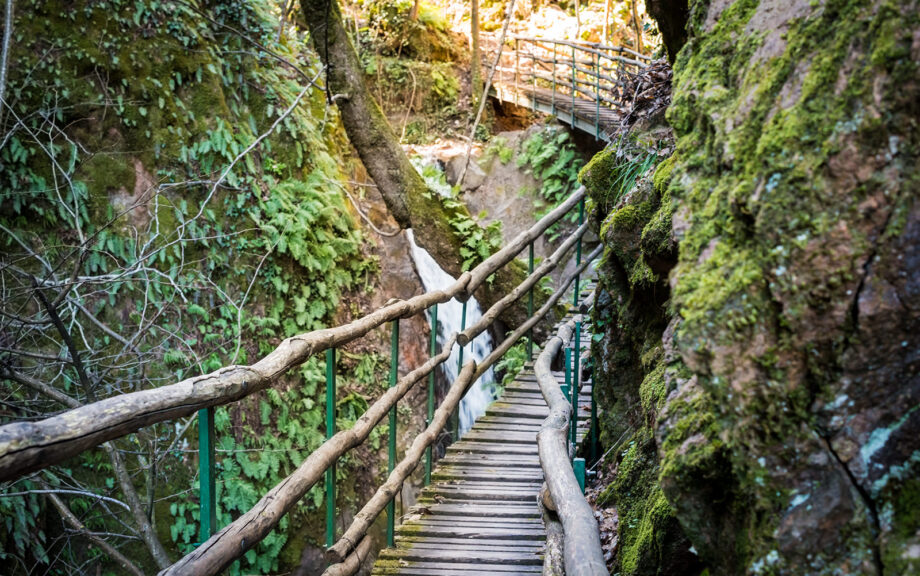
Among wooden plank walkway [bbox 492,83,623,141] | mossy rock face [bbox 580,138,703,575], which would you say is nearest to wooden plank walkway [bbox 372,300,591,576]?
mossy rock face [bbox 580,138,703,575]

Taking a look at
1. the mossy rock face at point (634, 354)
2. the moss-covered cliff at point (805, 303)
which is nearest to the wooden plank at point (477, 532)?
the mossy rock face at point (634, 354)

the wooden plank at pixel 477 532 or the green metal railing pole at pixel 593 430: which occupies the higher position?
the green metal railing pole at pixel 593 430

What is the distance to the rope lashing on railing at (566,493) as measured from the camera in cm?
206

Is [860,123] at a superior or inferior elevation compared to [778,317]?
superior

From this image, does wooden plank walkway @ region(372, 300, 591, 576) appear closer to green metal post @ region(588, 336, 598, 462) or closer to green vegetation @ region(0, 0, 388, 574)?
→ green metal post @ region(588, 336, 598, 462)

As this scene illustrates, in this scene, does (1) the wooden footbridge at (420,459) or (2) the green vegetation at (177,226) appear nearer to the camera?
(1) the wooden footbridge at (420,459)

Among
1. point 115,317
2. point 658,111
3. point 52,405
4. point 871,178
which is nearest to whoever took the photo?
point 871,178

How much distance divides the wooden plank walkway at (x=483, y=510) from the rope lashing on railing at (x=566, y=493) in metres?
0.99

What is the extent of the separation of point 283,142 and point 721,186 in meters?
7.62

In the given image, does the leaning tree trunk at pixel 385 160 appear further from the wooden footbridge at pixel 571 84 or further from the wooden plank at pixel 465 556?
the wooden footbridge at pixel 571 84

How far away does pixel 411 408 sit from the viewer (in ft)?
30.2

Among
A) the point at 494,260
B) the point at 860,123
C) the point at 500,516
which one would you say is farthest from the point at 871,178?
the point at 494,260

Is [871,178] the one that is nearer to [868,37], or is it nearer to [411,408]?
[868,37]

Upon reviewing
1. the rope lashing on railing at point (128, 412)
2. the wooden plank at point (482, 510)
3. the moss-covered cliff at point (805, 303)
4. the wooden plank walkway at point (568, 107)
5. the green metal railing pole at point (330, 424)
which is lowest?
the wooden plank at point (482, 510)
